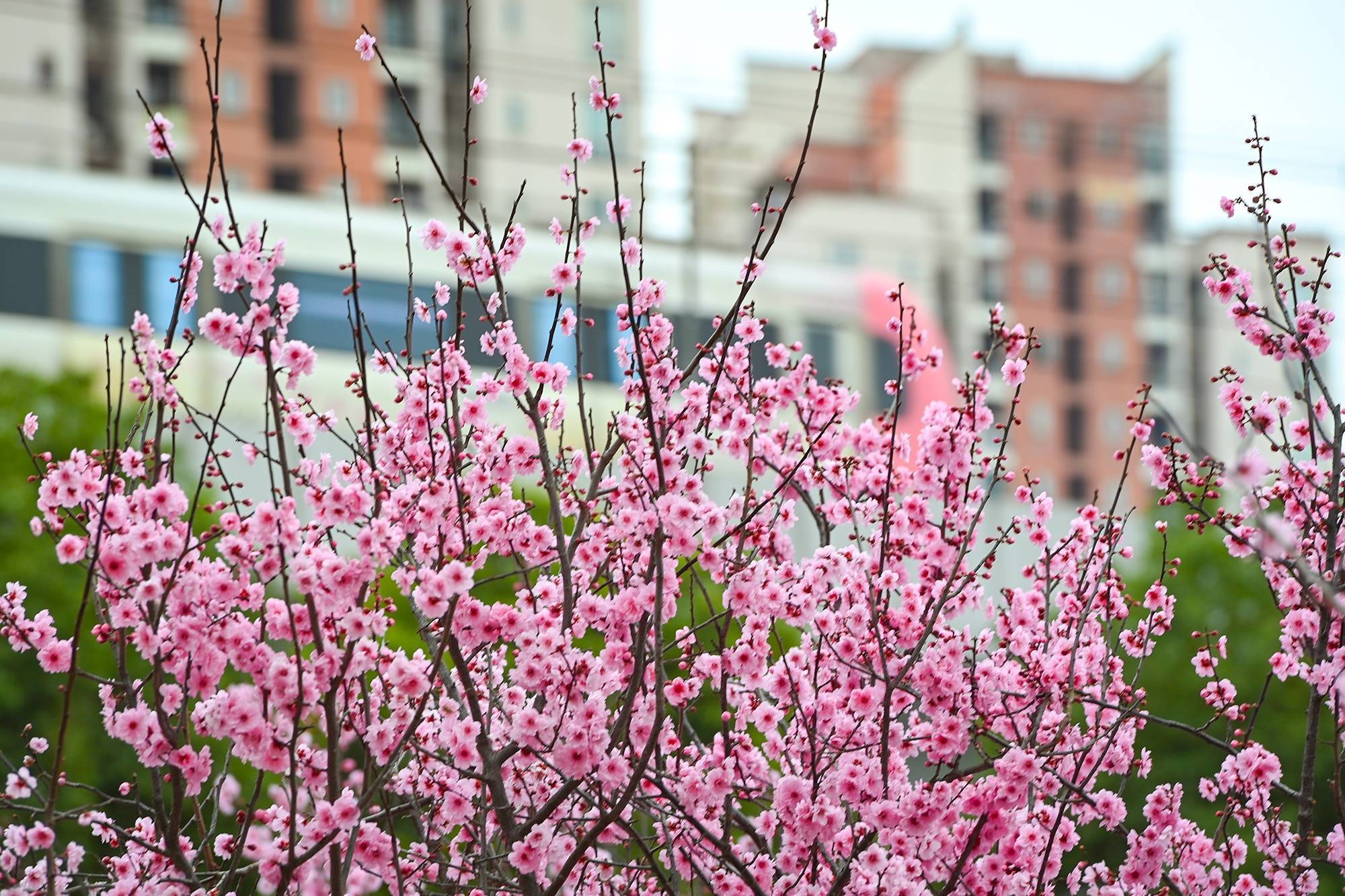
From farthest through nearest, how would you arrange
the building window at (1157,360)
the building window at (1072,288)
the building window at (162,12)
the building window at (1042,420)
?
the building window at (1072,288)
the building window at (1157,360)
the building window at (1042,420)
the building window at (162,12)

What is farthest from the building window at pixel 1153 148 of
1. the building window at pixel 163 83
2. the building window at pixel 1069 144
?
the building window at pixel 163 83

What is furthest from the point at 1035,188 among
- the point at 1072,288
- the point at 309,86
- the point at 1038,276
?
the point at 309,86

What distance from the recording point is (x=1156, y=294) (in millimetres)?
44875

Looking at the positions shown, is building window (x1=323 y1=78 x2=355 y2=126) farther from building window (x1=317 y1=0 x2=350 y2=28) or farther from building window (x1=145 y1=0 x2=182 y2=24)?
building window (x1=145 y1=0 x2=182 y2=24)

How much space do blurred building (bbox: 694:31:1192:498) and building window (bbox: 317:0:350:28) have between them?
10612 millimetres

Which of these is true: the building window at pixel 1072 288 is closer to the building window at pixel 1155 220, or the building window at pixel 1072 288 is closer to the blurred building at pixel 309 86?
the building window at pixel 1155 220

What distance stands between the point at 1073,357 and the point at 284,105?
22.4 metres

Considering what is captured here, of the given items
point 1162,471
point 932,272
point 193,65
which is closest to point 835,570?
point 1162,471

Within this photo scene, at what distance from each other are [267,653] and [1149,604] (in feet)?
7.79

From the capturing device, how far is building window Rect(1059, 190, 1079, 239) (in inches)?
1766

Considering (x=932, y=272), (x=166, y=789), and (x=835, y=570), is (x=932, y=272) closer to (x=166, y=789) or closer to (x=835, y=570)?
(x=166, y=789)

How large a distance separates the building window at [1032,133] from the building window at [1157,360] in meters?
6.44

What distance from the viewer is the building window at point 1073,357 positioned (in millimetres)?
44125

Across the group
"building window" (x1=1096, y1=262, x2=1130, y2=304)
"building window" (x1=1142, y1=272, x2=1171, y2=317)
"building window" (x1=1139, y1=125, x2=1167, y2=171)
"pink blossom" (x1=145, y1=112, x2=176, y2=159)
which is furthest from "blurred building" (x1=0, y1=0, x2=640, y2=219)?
"pink blossom" (x1=145, y1=112, x2=176, y2=159)
